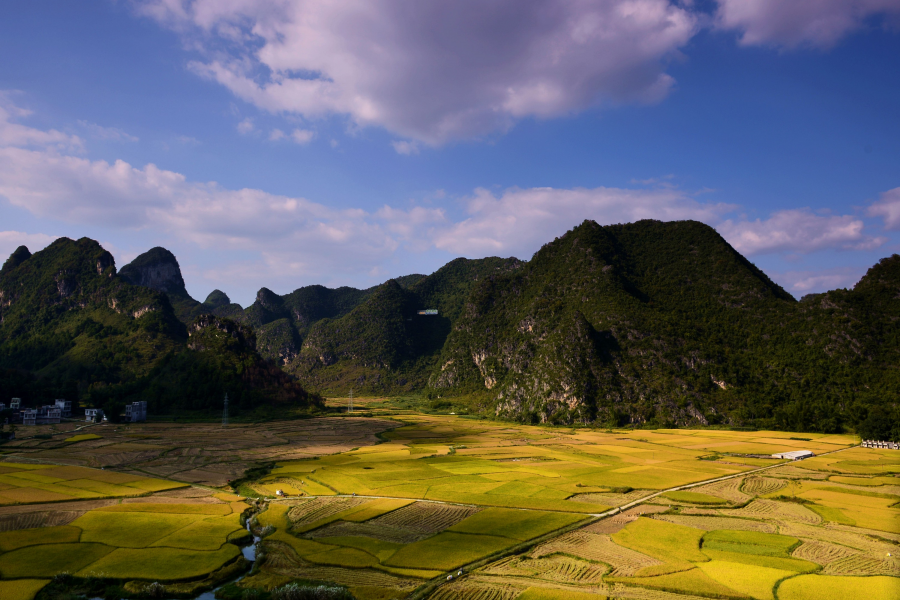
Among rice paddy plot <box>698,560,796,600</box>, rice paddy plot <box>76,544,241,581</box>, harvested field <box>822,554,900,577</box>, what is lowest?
harvested field <box>822,554,900,577</box>

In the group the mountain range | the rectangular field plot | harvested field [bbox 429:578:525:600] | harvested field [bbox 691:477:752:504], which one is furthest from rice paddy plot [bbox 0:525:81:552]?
the mountain range

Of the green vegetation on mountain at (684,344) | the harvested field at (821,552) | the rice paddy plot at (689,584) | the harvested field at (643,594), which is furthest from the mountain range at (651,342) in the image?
the harvested field at (643,594)

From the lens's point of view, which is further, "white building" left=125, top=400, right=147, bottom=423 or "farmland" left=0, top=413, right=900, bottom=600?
"white building" left=125, top=400, right=147, bottom=423

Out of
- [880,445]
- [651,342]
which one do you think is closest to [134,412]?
[651,342]

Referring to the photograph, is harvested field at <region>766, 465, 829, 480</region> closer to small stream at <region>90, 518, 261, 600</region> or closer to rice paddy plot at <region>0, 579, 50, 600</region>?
small stream at <region>90, 518, 261, 600</region>

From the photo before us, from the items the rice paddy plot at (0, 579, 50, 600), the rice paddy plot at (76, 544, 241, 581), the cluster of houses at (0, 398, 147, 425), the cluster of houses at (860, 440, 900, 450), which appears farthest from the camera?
the cluster of houses at (0, 398, 147, 425)
